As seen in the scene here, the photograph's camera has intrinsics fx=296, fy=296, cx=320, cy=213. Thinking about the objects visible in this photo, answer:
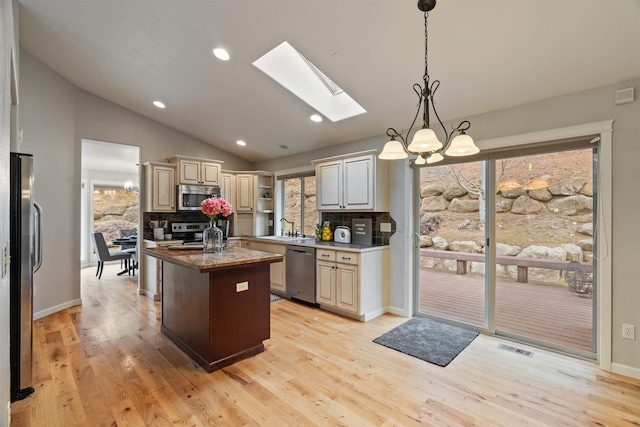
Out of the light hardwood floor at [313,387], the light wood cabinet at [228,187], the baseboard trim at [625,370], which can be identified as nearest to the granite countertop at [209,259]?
the light hardwood floor at [313,387]

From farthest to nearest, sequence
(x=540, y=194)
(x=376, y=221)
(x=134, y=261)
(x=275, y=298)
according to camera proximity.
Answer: (x=134, y=261) < (x=275, y=298) < (x=376, y=221) < (x=540, y=194)

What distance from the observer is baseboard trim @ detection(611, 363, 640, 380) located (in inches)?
95.0

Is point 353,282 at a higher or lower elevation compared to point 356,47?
lower

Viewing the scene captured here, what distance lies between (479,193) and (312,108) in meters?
2.23

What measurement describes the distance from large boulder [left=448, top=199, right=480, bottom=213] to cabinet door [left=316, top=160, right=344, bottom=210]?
4.70ft

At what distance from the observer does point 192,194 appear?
16.6 feet

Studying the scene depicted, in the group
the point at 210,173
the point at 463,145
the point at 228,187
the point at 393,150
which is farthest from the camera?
the point at 228,187

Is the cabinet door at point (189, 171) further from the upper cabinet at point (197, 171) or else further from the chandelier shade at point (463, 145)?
the chandelier shade at point (463, 145)

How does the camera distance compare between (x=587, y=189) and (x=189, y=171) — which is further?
(x=189, y=171)

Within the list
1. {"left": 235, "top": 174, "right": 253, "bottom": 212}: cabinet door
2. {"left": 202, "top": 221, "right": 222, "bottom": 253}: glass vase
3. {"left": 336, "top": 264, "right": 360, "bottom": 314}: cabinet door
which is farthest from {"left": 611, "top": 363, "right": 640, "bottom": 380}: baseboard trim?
{"left": 235, "top": 174, "right": 253, "bottom": 212}: cabinet door

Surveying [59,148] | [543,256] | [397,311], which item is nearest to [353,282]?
[397,311]

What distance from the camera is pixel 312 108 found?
12.2 ft

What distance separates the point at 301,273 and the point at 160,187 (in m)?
2.71

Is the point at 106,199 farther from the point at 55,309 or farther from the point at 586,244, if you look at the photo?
the point at 586,244
